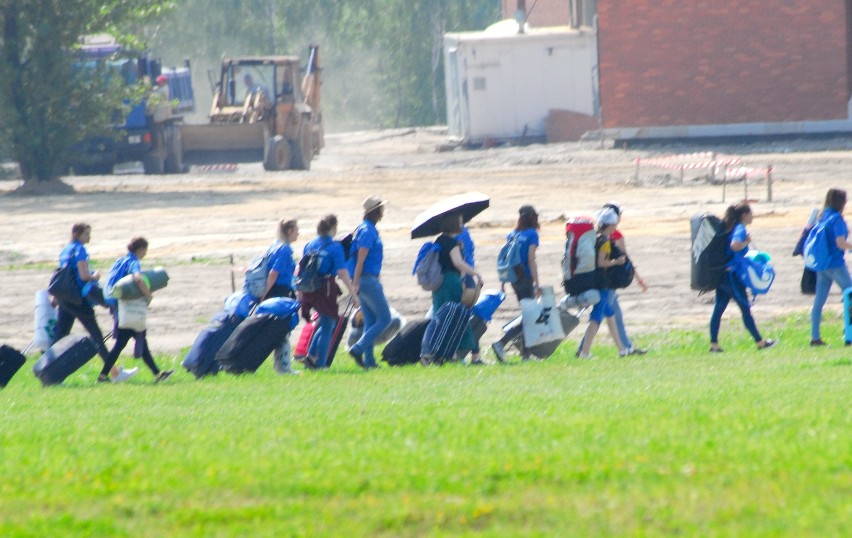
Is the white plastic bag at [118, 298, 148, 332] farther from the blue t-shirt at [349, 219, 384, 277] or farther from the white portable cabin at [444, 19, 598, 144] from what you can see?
the white portable cabin at [444, 19, 598, 144]

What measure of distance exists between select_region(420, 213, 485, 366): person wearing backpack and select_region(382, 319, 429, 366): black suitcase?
0.89 ft

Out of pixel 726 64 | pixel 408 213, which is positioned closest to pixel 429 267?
pixel 408 213

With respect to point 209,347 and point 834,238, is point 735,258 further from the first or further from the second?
point 209,347

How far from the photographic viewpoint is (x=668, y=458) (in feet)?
20.8

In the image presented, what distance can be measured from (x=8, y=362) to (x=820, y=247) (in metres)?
7.01

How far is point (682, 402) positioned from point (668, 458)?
178 cm

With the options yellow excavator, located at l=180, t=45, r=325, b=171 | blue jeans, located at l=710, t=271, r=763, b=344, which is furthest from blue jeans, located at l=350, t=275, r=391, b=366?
yellow excavator, located at l=180, t=45, r=325, b=171

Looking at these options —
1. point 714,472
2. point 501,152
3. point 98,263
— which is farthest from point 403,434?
point 501,152

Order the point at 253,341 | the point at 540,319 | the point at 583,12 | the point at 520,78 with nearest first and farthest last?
the point at 253,341 → the point at 540,319 → the point at 520,78 → the point at 583,12

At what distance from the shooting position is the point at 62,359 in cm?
1138

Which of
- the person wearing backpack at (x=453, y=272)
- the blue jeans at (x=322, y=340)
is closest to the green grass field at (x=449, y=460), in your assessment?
the person wearing backpack at (x=453, y=272)

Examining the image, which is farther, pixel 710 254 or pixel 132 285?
pixel 710 254

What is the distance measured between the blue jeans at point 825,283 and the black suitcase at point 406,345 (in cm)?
349

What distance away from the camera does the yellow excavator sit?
37.4m
